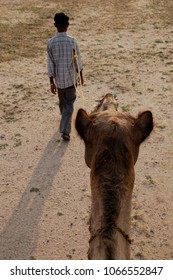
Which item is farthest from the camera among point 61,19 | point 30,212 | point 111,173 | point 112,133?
point 61,19

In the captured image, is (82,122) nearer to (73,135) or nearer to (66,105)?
(66,105)

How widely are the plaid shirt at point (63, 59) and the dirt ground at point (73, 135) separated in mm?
705

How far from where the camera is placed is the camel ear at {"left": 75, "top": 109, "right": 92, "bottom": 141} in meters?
3.25

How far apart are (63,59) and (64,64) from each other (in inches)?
3.6

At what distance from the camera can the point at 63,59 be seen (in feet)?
20.9

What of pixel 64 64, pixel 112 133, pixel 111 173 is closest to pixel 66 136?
pixel 64 64

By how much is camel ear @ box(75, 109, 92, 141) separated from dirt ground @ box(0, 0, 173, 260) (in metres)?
0.06

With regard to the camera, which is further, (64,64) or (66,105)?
(66,105)

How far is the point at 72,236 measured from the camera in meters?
5.24

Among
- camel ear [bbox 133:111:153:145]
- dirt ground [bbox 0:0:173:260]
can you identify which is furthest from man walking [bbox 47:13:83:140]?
camel ear [bbox 133:111:153:145]

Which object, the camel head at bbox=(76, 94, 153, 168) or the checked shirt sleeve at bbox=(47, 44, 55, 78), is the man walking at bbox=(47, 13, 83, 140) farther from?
the camel head at bbox=(76, 94, 153, 168)

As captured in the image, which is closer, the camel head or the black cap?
the camel head

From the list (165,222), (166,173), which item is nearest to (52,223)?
(165,222)
